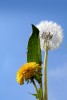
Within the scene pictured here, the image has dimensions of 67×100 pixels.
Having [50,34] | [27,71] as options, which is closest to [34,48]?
[27,71]

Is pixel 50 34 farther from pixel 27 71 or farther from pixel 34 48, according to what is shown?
pixel 27 71

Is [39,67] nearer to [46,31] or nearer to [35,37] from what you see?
[35,37]

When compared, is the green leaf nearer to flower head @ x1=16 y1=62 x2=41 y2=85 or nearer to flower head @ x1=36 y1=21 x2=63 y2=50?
flower head @ x1=16 y1=62 x2=41 y2=85

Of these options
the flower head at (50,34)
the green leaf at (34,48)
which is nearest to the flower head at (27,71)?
the green leaf at (34,48)

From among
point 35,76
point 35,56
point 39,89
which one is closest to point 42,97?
point 39,89

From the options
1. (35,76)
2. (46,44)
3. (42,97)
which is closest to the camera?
(42,97)

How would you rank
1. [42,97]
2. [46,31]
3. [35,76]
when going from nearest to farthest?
[42,97]
[35,76]
[46,31]

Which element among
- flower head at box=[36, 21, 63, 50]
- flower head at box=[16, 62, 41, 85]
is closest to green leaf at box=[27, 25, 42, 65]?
flower head at box=[16, 62, 41, 85]
